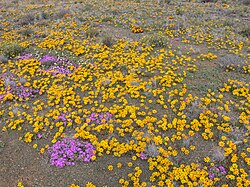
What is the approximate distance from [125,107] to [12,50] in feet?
21.1

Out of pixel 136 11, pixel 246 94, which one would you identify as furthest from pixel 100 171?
pixel 136 11

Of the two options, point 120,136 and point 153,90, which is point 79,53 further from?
point 120,136

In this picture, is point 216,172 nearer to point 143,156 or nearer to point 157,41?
point 143,156

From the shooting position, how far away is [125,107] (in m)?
7.70

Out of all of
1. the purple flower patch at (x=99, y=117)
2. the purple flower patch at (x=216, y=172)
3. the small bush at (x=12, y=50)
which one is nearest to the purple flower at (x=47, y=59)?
the small bush at (x=12, y=50)

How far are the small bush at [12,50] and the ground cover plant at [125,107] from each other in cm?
4

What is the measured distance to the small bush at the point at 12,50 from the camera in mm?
10834

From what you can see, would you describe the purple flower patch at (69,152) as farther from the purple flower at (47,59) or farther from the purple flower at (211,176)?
the purple flower at (47,59)

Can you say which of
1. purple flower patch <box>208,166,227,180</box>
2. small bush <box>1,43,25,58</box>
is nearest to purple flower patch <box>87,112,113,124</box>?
purple flower patch <box>208,166,227,180</box>

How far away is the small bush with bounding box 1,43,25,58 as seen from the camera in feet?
35.5

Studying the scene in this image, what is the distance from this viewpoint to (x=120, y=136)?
683cm

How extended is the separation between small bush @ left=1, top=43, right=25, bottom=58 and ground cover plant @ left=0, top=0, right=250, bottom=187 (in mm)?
44

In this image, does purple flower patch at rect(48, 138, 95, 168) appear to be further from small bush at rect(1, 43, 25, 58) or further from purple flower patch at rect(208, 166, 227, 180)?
small bush at rect(1, 43, 25, 58)

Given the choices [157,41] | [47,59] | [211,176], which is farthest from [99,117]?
[157,41]
